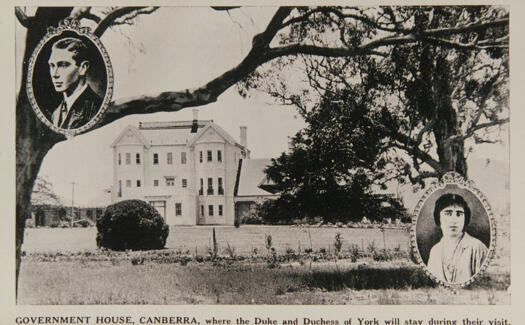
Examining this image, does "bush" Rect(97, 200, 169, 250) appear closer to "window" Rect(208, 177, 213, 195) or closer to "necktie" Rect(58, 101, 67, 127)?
"window" Rect(208, 177, 213, 195)

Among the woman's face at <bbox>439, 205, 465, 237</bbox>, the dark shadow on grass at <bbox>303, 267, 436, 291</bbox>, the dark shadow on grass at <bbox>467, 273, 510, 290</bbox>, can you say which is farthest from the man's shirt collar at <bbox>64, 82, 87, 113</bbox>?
the dark shadow on grass at <bbox>467, 273, 510, 290</bbox>

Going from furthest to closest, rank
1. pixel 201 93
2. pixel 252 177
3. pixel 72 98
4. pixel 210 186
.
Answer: pixel 210 186
pixel 252 177
pixel 72 98
pixel 201 93

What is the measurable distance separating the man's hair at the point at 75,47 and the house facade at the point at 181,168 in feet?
4.63

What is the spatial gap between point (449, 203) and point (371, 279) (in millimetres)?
1868

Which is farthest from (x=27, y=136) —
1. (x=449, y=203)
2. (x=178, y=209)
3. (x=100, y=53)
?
(x=449, y=203)

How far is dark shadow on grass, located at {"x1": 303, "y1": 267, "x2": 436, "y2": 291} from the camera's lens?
10867 mm

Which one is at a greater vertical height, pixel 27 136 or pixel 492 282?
pixel 27 136

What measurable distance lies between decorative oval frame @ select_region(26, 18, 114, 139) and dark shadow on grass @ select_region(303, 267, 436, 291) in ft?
14.8

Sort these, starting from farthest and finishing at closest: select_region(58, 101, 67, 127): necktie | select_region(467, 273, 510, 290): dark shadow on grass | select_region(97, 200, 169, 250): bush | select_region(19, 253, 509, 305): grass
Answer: select_region(97, 200, 169, 250): bush → select_region(58, 101, 67, 127): necktie → select_region(467, 273, 510, 290): dark shadow on grass → select_region(19, 253, 509, 305): grass

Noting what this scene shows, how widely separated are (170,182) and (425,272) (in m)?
4.76

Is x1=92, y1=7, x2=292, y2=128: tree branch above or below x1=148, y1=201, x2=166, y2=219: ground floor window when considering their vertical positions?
above

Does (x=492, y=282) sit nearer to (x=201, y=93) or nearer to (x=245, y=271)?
(x=245, y=271)

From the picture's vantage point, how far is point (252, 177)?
11609 millimetres

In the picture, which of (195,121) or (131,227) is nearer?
(195,121)
